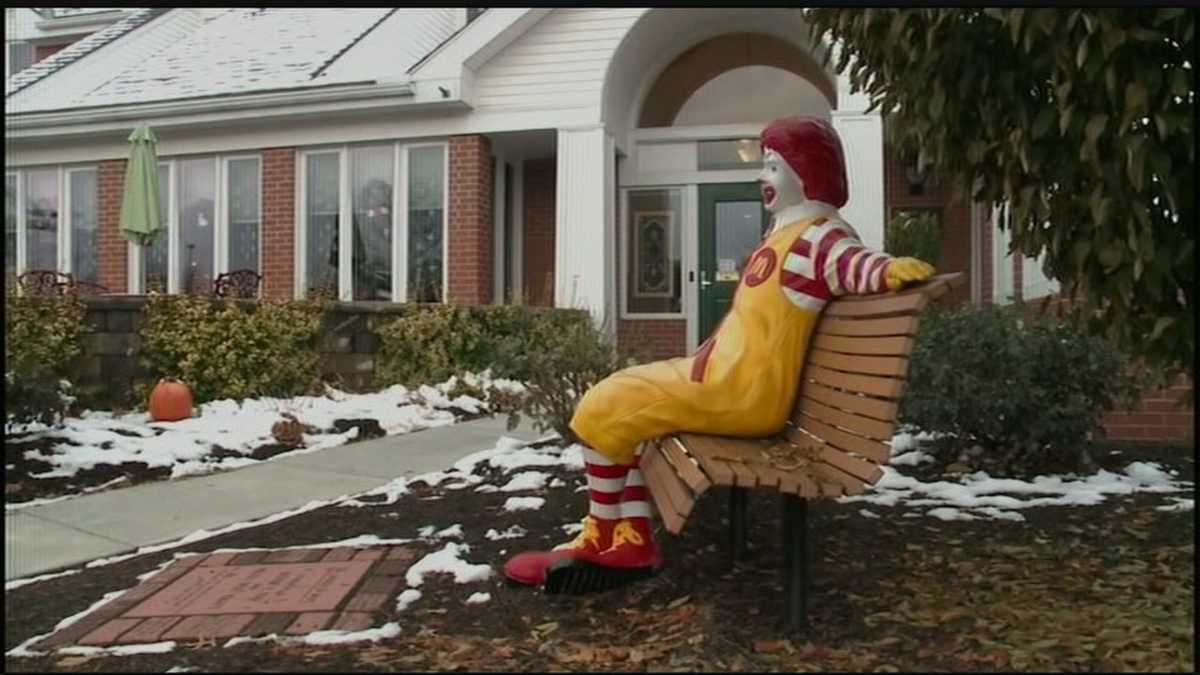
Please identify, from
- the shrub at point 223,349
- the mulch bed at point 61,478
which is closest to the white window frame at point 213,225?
the shrub at point 223,349

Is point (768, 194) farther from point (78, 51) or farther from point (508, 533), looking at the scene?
point (78, 51)

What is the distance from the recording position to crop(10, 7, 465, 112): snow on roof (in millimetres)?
12320

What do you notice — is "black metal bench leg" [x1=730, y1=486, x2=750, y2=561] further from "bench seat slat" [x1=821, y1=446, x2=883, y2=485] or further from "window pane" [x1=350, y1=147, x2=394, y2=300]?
"window pane" [x1=350, y1=147, x2=394, y2=300]

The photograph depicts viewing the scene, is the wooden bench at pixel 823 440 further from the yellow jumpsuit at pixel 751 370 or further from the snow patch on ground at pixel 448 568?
the snow patch on ground at pixel 448 568

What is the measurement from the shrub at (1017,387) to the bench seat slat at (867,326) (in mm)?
2213

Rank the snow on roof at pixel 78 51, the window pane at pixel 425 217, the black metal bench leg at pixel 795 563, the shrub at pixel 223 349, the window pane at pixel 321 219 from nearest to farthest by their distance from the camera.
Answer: the black metal bench leg at pixel 795 563
the shrub at pixel 223 349
the window pane at pixel 425 217
the window pane at pixel 321 219
the snow on roof at pixel 78 51

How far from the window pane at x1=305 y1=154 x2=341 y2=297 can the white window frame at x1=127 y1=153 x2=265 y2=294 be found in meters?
0.63

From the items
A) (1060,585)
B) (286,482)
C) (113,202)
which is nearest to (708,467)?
(1060,585)

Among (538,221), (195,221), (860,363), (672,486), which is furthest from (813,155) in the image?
(195,221)

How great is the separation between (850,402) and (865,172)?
8054 millimetres

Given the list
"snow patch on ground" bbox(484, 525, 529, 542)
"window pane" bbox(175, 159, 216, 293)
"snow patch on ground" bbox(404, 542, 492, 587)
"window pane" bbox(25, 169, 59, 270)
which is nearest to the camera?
"snow patch on ground" bbox(404, 542, 492, 587)

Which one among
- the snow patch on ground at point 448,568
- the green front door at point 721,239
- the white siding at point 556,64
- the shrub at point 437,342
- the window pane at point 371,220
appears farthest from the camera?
the green front door at point 721,239

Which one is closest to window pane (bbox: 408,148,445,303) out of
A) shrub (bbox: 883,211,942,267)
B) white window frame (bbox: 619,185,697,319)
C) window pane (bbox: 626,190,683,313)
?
white window frame (bbox: 619,185,697,319)

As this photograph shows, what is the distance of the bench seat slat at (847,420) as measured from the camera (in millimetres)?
2701
